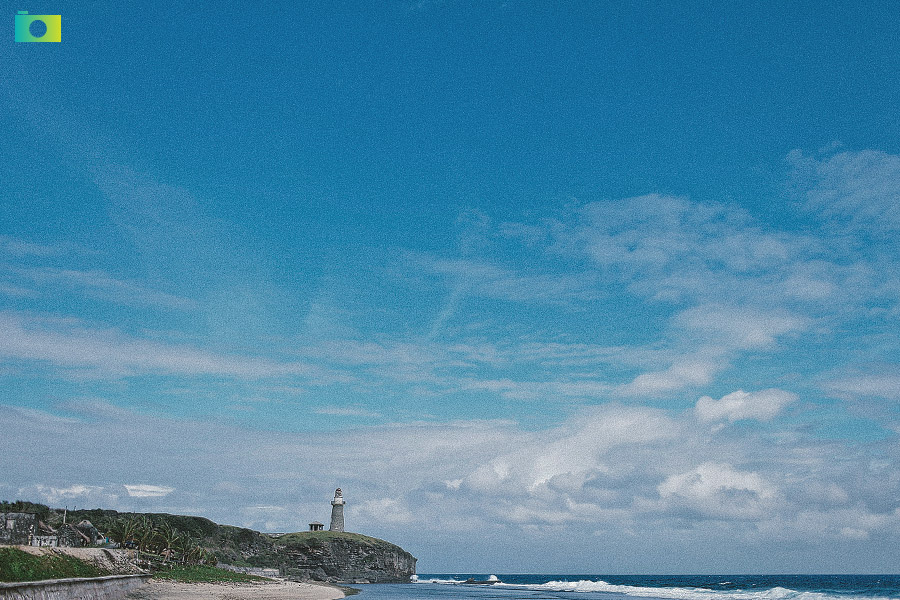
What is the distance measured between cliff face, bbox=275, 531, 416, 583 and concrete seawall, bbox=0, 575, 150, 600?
91.8 m

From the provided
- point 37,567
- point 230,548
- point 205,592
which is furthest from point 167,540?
point 230,548

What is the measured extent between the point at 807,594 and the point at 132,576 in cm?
6980

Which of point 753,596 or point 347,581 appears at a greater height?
point 753,596

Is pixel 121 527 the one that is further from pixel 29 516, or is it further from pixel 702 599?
pixel 702 599

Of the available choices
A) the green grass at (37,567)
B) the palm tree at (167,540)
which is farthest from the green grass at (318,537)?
the green grass at (37,567)

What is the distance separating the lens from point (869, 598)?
243ft

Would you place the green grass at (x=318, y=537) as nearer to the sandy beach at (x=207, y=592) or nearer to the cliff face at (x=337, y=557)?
the cliff face at (x=337, y=557)

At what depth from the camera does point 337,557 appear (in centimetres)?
14888

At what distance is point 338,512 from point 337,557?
12.5m

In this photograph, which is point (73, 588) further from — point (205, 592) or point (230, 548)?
point (230, 548)

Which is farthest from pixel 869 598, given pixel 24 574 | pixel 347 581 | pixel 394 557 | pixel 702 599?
pixel 394 557

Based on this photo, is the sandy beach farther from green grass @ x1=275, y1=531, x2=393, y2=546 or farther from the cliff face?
green grass @ x1=275, y1=531, x2=393, y2=546

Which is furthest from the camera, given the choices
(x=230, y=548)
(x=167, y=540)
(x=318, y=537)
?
(x=318, y=537)

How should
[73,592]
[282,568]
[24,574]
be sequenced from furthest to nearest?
[282,568]
[73,592]
[24,574]
